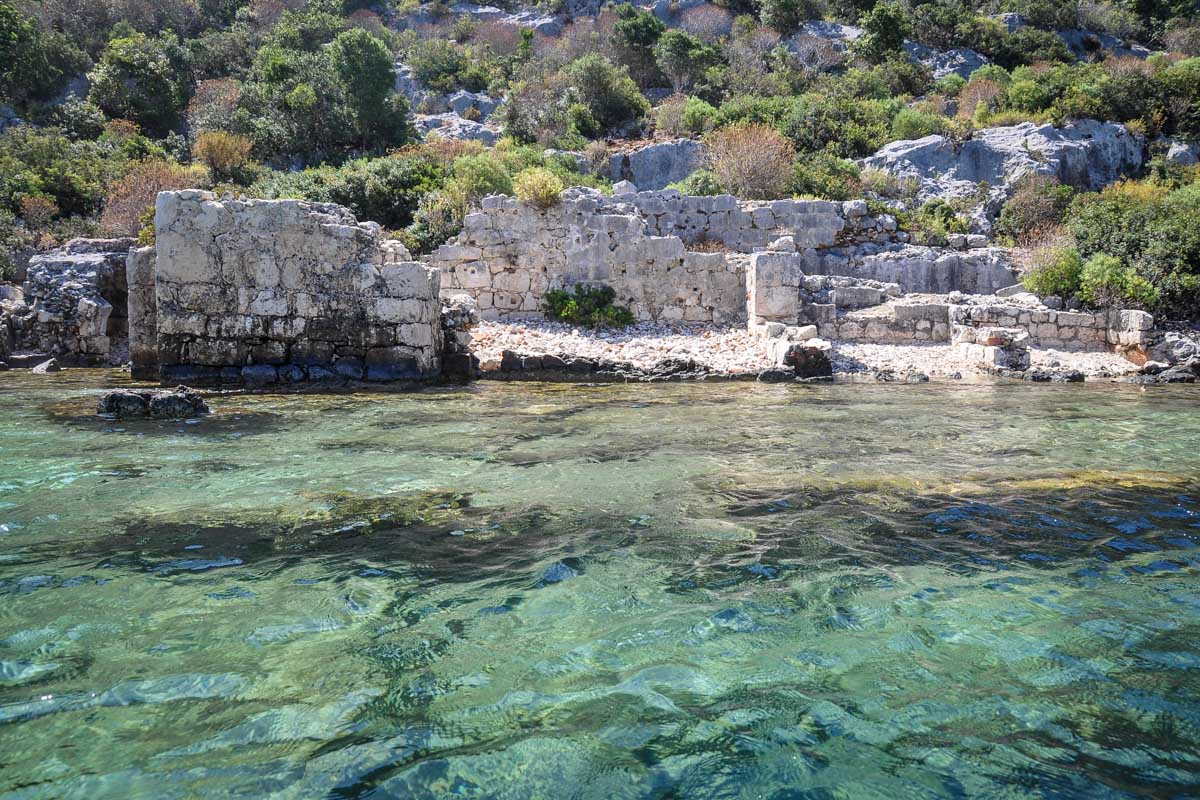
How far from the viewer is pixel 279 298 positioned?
1007 centimetres

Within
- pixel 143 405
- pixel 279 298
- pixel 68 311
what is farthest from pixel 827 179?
pixel 68 311

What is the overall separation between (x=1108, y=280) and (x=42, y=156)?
2788 cm

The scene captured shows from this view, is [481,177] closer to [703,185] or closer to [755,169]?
[703,185]

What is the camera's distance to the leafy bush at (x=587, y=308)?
13812mm

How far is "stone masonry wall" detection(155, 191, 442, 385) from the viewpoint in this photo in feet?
32.1

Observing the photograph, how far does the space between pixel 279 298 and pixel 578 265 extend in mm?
6065

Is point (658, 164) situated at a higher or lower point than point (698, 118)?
lower

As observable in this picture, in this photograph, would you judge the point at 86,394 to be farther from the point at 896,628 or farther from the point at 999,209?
the point at 999,209

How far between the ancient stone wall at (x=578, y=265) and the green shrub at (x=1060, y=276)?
601 centimetres

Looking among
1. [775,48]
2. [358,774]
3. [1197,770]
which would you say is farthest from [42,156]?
[775,48]

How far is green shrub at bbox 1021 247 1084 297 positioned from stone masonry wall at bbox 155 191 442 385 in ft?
39.3

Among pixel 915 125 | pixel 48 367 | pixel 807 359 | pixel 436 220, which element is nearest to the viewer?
pixel 807 359

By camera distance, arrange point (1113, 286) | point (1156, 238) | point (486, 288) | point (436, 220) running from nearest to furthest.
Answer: point (1113, 286) < point (486, 288) < point (1156, 238) < point (436, 220)

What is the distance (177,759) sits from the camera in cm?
178
